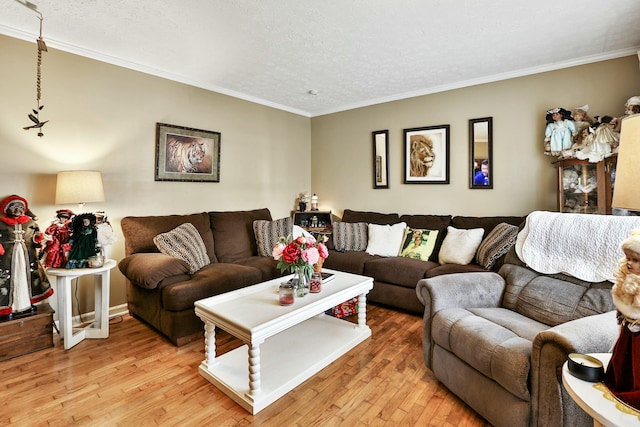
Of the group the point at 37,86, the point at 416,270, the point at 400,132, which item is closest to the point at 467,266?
the point at 416,270

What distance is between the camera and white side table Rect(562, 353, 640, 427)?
87 cm

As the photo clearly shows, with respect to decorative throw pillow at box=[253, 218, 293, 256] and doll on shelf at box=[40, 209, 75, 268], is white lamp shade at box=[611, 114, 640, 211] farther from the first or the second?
doll on shelf at box=[40, 209, 75, 268]

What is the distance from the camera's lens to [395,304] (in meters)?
3.28

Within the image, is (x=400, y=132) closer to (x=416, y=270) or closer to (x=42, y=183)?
(x=416, y=270)

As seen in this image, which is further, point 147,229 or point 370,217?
point 370,217

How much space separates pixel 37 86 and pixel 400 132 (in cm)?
375

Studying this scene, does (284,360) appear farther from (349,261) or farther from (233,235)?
(233,235)

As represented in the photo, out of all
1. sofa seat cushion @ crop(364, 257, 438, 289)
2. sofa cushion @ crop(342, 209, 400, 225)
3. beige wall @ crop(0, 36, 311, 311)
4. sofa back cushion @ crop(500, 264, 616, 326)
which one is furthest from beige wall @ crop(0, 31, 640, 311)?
sofa back cushion @ crop(500, 264, 616, 326)

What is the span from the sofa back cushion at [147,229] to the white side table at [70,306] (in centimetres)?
31

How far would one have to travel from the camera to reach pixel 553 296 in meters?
1.90

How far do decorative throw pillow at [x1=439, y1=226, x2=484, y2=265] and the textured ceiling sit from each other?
1.70m

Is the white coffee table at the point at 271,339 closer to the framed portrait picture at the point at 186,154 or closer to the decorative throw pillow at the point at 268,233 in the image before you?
the decorative throw pillow at the point at 268,233

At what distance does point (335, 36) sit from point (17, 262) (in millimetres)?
2963

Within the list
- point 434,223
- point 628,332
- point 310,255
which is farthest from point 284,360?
point 434,223
